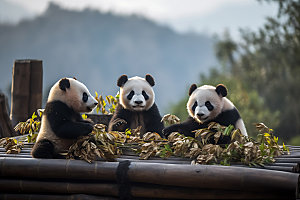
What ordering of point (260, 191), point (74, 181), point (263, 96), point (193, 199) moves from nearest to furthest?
point (260, 191) → point (193, 199) → point (74, 181) → point (263, 96)

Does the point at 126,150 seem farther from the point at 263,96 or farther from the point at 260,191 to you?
the point at 263,96

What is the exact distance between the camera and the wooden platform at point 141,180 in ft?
9.08

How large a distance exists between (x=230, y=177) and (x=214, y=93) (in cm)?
146

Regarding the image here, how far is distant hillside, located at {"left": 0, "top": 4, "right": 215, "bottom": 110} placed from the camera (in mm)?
59812

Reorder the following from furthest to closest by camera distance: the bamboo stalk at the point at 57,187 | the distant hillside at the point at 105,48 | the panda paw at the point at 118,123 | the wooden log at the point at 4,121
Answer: the distant hillside at the point at 105,48 < the wooden log at the point at 4,121 < the panda paw at the point at 118,123 < the bamboo stalk at the point at 57,187

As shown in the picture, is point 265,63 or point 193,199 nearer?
point 193,199

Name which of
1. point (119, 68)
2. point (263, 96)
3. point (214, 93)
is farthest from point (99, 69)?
point (214, 93)

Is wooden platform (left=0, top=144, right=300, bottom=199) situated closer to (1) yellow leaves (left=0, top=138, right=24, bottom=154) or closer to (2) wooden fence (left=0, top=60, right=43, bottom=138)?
(1) yellow leaves (left=0, top=138, right=24, bottom=154)

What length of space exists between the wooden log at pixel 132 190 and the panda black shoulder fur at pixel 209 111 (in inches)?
43.6

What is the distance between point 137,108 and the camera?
4.81 meters

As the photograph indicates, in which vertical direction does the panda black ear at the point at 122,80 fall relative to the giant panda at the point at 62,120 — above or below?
above

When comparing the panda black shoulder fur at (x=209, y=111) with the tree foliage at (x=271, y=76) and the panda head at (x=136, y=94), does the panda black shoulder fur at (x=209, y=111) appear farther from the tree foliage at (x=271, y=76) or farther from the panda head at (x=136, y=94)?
the tree foliage at (x=271, y=76)

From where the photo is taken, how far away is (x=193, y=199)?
2982 millimetres

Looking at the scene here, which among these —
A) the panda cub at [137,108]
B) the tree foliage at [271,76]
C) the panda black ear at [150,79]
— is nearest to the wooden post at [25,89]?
the panda cub at [137,108]
